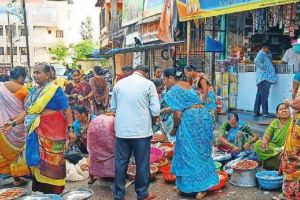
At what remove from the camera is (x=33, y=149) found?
4625mm

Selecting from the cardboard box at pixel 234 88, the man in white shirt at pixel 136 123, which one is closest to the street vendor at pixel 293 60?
the cardboard box at pixel 234 88

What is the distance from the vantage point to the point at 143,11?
50.1ft

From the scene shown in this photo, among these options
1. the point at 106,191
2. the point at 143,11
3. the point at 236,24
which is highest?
the point at 143,11

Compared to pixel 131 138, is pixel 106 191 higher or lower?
lower

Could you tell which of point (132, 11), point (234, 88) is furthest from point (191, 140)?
point (132, 11)

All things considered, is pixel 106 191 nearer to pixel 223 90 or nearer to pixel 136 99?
pixel 136 99

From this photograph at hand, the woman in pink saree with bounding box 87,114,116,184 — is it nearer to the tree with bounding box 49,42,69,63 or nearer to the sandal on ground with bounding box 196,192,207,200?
the sandal on ground with bounding box 196,192,207,200

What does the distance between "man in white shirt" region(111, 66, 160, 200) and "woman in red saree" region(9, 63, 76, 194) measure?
637 mm

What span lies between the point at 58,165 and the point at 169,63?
10.4 metres

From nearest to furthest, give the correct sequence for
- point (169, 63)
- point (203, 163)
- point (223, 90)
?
point (203, 163) → point (223, 90) → point (169, 63)

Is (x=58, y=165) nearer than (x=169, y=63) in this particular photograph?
Yes

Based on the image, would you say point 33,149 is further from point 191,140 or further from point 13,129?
point 191,140

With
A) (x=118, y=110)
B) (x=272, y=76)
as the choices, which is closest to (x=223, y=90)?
(x=272, y=76)

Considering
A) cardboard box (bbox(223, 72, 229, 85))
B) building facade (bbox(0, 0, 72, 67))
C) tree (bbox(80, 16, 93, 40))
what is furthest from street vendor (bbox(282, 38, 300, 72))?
tree (bbox(80, 16, 93, 40))
